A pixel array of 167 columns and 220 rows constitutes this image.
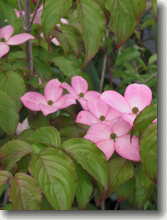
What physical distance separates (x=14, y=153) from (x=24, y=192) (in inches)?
2.4

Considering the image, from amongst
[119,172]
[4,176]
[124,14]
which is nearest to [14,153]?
[4,176]

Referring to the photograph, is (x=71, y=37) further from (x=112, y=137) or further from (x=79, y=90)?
Result: (x=112, y=137)

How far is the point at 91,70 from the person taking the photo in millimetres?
1179

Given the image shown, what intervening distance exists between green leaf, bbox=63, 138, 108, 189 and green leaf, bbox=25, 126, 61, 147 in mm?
21

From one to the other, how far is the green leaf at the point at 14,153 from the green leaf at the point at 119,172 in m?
0.14

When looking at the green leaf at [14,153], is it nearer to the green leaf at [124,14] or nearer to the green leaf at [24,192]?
the green leaf at [24,192]

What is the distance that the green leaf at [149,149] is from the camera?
66 cm

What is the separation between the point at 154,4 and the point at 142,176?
0.29 metres

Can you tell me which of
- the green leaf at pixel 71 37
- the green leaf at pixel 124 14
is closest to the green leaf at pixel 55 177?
the green leaf at pixel 124 14

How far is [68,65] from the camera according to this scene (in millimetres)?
970

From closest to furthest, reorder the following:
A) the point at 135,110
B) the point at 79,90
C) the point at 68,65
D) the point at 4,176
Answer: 1. the point at 4,176
2. the point at 135,110
3. the point at 79,90
4. the point at 68,65

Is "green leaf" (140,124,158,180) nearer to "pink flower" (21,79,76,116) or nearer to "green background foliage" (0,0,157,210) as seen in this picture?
"green background foliage" (0,0,157,210)

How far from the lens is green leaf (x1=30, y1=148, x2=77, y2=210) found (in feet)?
2.15

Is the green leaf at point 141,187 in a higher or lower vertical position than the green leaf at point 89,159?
lower
